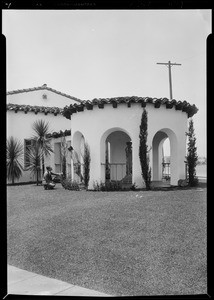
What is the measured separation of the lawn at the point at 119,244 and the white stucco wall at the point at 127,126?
380 cm

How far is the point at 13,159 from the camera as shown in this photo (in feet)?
55.2

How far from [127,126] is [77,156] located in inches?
119

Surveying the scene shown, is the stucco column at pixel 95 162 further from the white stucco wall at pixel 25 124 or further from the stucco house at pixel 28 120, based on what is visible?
the white stucco wall at pixel 25 124

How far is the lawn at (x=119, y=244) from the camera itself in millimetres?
4574

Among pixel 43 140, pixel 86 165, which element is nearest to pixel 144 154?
pixel 86 165

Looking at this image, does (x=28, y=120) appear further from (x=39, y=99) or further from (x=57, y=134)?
(x=39, y=99)

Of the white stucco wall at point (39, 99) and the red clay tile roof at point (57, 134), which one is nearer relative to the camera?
the red clay tile roof at point (57, 134)

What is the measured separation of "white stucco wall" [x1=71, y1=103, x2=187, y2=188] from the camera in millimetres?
12664

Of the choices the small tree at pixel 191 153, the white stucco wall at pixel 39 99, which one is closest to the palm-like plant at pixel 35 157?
the white stucco wall at pixel 39 99

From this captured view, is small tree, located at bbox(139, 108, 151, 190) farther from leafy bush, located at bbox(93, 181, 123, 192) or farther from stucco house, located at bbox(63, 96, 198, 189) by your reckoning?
leafy bush, located at bbox(93, 181, 123, 192)

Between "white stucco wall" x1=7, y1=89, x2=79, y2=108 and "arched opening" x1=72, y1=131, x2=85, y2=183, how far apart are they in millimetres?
7282
